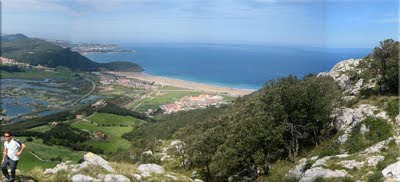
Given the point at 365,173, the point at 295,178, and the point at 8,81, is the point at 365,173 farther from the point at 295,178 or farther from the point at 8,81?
the point at 8,81

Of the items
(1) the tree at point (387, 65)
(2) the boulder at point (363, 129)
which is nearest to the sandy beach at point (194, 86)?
(1) the tree at point (387, 65)

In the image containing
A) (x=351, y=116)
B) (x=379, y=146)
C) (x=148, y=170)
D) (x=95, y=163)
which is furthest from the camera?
(x=351, y=116)

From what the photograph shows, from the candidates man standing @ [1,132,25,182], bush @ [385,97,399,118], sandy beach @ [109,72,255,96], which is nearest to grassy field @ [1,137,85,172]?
man standing @ [1,132,25,182]

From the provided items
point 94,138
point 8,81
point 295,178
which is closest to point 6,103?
point 8,81

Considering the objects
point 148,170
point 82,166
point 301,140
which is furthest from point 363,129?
point 82,166

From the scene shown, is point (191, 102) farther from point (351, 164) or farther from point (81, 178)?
point (81, 178)

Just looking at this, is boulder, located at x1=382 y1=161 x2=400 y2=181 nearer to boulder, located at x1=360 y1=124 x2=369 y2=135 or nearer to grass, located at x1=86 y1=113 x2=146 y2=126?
boulder, located at x1=360 y1=124 x2=369 y2=135
